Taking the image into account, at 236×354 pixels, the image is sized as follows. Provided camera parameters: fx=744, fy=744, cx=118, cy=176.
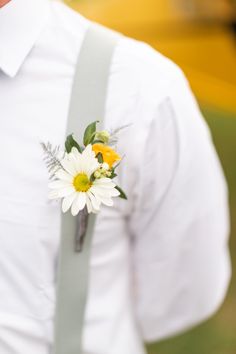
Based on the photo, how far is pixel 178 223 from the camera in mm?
1520

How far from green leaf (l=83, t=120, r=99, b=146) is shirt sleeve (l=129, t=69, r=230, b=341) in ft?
0.61

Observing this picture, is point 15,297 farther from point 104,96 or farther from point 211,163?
point 211,163

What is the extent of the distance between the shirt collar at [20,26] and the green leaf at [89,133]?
19 centimetres

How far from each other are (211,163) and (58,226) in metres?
0.38

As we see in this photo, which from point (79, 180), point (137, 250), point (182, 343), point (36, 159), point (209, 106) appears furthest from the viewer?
point (209, 106)

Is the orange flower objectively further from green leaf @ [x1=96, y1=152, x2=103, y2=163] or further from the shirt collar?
the shirt collar

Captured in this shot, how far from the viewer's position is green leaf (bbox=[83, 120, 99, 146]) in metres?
1.15

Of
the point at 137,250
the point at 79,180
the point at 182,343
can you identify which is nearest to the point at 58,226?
the point at 79,180

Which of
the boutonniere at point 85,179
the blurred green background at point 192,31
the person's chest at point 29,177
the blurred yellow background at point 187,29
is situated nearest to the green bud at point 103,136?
the boutonniere at point 85,179

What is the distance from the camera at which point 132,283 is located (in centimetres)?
165

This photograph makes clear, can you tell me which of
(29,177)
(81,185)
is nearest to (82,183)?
(81,185)

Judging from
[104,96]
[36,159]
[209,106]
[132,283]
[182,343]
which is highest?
[209,106]

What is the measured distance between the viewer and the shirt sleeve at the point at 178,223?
136cm

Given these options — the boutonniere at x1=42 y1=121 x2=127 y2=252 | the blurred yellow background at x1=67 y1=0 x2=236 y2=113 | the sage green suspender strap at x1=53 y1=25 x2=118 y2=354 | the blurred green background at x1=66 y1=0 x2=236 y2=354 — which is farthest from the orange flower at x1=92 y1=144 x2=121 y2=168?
the blurred yellow background at x1=67 y1=0 x2=236 y2=113
